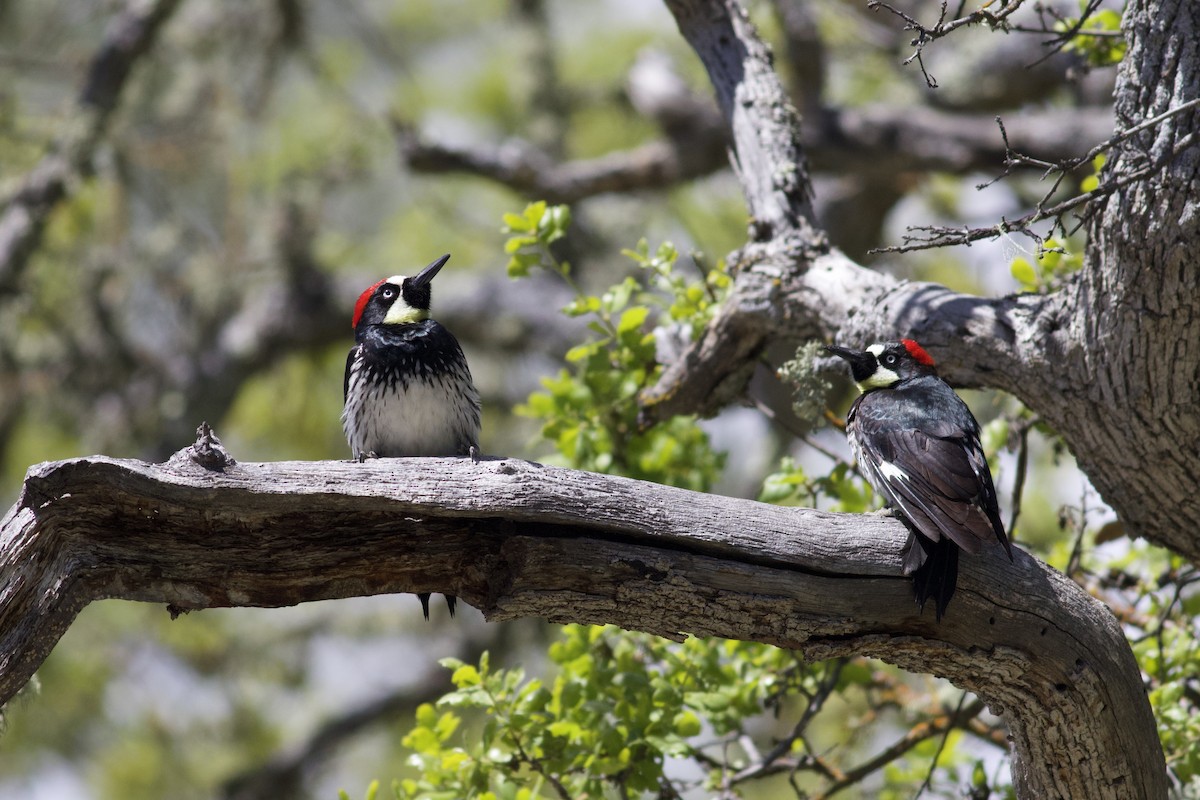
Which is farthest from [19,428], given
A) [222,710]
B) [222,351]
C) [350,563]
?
[350,563]

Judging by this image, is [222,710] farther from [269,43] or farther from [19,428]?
[269,43]

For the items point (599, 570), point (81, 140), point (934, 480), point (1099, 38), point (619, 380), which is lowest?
point (599, 570)

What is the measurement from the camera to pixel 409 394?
166 inches

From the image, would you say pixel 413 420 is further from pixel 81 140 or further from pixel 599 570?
pixel 81 140

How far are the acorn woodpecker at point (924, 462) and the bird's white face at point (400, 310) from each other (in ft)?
5.53

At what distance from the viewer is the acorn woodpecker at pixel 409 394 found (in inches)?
166

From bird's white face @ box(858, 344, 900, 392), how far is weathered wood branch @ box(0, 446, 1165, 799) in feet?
2.23

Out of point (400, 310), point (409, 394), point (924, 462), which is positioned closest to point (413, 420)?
point (409, 394)

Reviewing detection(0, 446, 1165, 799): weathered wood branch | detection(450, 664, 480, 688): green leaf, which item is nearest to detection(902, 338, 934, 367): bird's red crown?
detection(0, 446, 1165, 799): weathered wood branch

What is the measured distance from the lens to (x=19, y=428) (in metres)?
9.11

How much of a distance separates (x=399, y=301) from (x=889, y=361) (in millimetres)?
1887

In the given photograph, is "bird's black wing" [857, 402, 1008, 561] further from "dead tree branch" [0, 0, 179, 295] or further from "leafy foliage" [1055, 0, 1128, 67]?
"dead tree branch" [0, 0, 179, 295]

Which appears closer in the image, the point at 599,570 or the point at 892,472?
the point at 599,570

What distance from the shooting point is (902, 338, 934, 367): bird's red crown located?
12.2 ft
